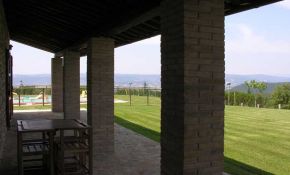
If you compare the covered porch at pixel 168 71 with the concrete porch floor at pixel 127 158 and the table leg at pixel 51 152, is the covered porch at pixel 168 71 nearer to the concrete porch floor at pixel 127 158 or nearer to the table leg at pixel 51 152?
the concrete porch floor at pixel 127 158

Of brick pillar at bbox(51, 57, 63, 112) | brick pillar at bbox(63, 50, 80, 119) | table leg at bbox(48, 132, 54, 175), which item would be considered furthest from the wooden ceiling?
brick pillar at bbox(51, 57, 63, 112)

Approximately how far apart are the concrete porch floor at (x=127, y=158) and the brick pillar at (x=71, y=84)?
3695 mm

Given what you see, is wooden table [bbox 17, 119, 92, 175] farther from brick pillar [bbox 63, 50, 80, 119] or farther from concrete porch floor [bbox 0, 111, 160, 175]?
brick pillar [bbox 63, 50, 80, 119]

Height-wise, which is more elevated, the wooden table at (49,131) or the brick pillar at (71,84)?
the brick pillar at (71,84)

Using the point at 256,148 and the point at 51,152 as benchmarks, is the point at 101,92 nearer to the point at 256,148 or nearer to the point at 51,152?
the point at 51,152

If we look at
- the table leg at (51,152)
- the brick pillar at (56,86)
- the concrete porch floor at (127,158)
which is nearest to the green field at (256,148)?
the concrete porch floor at (127,158)

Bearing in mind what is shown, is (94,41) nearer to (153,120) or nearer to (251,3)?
(251,3)

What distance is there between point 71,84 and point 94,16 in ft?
25.3

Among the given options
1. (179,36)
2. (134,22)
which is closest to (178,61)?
(179,36)

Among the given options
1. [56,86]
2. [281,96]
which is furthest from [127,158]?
[281,96]

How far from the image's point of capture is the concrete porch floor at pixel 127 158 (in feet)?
23.4

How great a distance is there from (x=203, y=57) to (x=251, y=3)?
1.09 meters

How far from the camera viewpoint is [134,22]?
6.38 meters

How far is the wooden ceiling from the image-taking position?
5711mm
